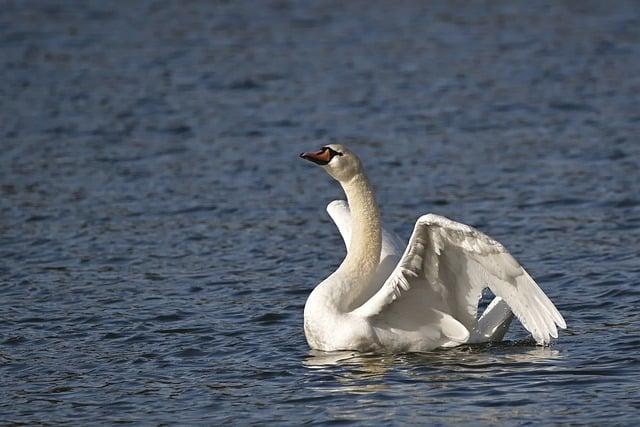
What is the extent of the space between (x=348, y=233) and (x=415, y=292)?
141 cm

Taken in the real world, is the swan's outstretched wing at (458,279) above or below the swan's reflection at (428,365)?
above

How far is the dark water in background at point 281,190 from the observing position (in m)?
10.2

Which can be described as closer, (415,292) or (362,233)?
(415,292)

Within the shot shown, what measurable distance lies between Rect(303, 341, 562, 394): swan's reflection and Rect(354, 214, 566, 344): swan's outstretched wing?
25 cm

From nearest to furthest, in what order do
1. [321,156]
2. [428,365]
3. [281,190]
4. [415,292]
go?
[428,365], [415,292], [321,156], [281,190]

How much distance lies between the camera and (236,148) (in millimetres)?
19438

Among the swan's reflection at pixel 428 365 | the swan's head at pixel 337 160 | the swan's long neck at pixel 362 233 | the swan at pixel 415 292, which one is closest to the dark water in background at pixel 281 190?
the swan's reflection at pixel 428 365

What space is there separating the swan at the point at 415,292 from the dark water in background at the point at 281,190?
211 mm

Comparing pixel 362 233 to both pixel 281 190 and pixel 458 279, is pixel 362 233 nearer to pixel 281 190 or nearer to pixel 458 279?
pixel 458 279

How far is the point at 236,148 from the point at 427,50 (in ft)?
25.7

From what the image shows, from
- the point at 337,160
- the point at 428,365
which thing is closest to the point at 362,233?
the point at 337,160

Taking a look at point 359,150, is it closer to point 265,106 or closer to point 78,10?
point 265,106

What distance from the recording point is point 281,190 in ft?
56.5

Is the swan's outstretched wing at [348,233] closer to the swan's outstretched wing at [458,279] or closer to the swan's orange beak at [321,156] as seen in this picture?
the swan's outstretched wing at [458,279]
